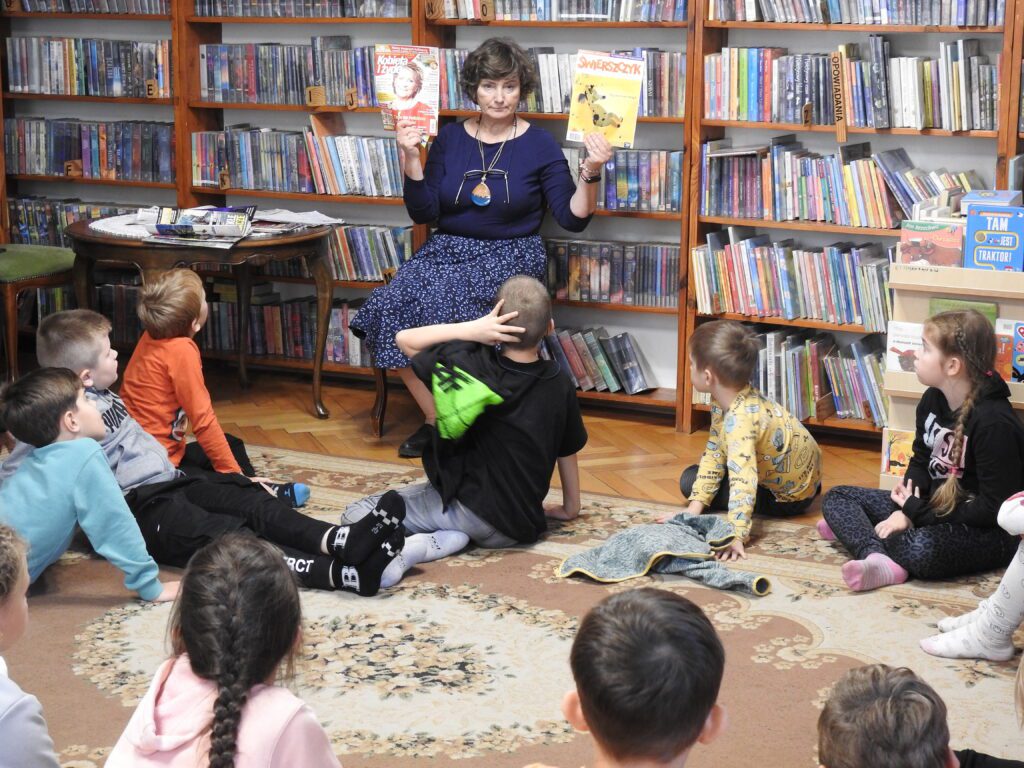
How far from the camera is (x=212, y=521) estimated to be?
3.38 m

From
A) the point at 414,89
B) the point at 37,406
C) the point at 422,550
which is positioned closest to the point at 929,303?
the point at 422,550

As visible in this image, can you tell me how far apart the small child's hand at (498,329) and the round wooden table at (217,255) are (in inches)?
50.4

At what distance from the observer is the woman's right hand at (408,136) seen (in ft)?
14.3

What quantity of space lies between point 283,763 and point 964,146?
344 cm

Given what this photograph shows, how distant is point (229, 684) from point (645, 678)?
536mm

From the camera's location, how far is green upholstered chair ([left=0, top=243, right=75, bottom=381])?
16.0 feet

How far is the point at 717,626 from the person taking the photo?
9.91 feet

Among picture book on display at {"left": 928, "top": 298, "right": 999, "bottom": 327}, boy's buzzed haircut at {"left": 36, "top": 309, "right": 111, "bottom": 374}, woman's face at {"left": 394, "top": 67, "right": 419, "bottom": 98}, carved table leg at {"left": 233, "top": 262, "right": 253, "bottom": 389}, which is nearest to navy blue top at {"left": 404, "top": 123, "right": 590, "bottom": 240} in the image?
woman's face at {"left": 394, "top": 67, "right": 419, "bottom": 98}

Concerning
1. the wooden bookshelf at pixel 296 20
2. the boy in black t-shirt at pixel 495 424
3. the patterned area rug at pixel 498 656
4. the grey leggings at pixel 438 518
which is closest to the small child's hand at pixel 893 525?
the patterned area rug at pixel 498 656

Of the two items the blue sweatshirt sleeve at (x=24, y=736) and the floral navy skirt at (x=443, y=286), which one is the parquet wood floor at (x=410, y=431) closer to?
the floral navy skirt at (x=443, y=286)

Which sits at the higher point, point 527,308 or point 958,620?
point 527,308

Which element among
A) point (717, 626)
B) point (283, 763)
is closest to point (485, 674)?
point (717, 626)

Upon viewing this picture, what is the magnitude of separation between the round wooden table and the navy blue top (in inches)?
17.1

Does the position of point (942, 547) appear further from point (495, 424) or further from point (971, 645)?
point (495, 424)
